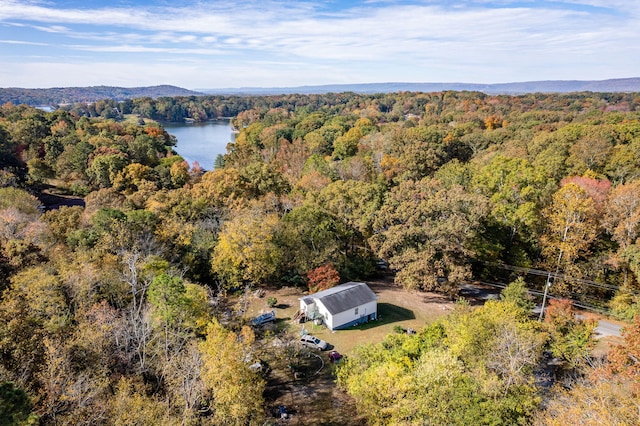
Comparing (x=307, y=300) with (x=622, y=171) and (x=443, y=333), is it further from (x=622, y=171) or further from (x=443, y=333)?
(x=622, y=171)

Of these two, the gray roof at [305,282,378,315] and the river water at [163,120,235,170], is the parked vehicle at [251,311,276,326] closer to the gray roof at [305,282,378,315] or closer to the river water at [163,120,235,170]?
the gray roof at [305,282,378,315]

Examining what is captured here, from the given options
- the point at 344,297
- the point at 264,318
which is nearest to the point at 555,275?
the point at 344,297

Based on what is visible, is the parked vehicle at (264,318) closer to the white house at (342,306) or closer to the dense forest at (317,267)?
the dense forest at (317,267)

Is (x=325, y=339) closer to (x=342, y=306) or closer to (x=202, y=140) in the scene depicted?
(x=342, y=306)

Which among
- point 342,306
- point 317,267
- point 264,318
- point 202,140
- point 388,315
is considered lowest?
point 388,315

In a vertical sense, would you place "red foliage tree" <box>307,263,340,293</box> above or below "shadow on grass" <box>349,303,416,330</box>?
above

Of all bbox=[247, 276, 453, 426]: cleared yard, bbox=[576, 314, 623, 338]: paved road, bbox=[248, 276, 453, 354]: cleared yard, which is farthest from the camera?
bbox=[576, 314, 623, 338]: paved road

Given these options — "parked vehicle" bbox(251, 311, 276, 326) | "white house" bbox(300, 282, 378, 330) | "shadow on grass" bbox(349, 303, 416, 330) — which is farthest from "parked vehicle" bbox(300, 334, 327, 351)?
"parked vehicle" bbox(251, 311, 276, 326)

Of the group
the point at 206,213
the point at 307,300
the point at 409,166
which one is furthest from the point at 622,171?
the point at 206,213

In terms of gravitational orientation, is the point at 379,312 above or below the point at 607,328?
above
